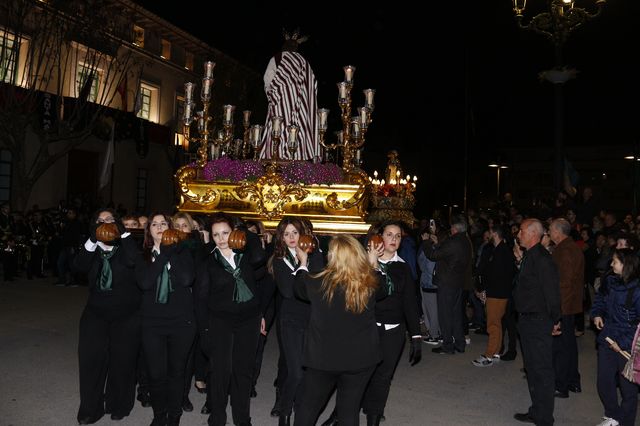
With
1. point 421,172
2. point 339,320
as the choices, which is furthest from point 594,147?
point 339,320

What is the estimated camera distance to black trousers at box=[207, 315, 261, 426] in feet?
16.9

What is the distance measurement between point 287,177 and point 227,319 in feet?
15.3

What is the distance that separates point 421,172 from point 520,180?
920 inches

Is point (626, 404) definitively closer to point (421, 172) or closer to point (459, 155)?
point (459, 155)

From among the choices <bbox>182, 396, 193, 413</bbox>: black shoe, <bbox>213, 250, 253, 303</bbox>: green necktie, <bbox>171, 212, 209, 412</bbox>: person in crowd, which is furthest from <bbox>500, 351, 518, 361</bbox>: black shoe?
<bbox>213, 250, 253, 303</bbox>: green necktie

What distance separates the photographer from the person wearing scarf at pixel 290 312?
5191 mm

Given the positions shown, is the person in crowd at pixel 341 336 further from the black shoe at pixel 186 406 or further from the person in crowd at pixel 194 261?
the black shoe at pixel 186 406

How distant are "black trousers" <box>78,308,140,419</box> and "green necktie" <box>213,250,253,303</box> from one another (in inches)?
42.2

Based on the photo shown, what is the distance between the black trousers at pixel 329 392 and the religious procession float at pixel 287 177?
4.82 meters

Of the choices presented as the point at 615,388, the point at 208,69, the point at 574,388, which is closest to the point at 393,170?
the point at 208,69

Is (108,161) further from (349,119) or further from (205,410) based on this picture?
(205,410)

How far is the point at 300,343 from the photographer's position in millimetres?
5316

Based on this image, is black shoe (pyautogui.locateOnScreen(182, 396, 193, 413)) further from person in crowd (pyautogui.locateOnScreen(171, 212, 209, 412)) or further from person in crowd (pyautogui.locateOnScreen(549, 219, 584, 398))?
person in crowd (pyautogui.locateOnScreen(549, 219, 584, 398))

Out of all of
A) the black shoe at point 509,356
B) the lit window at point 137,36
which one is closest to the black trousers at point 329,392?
the black shoe at point 509,356
